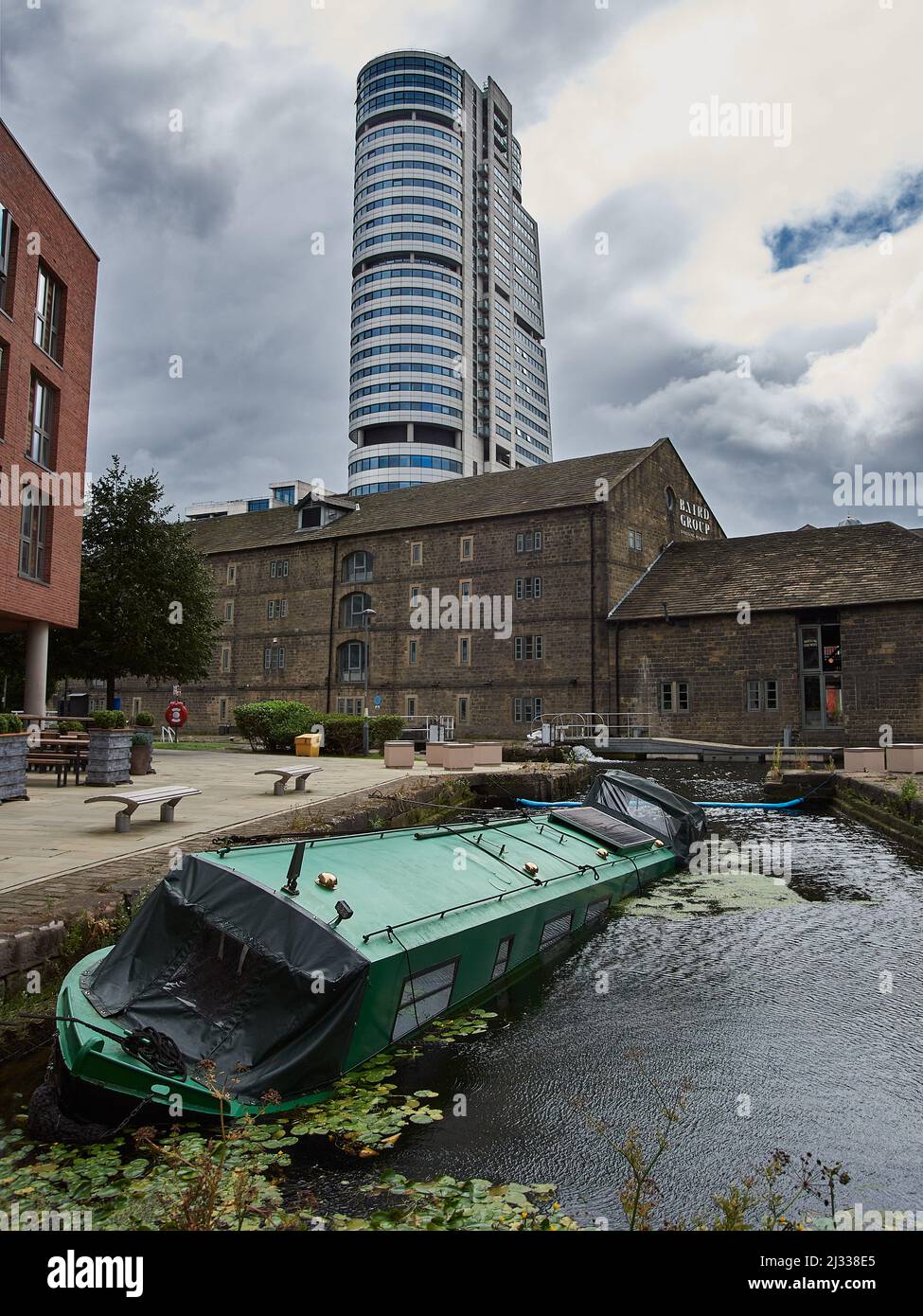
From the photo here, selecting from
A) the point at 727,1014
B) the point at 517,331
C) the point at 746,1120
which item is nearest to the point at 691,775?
the point at 727,1014

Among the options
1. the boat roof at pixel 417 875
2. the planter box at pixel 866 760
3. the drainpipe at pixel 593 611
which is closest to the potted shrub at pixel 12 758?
the boat roof at pixel 417 875

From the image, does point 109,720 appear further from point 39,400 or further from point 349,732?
point 349,732

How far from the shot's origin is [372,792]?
15.1m

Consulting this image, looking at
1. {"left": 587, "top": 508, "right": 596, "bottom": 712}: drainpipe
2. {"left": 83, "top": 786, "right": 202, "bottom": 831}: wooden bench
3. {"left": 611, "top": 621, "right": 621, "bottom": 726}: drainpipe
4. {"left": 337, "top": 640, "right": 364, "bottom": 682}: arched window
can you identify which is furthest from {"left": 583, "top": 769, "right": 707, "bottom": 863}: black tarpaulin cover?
{"left": 337, "top": 640, "right": 364, "bottom": 682}: arched window

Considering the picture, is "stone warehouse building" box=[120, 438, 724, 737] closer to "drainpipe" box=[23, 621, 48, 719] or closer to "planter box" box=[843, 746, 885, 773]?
"planter box" box=[843, 746, 885, 773]

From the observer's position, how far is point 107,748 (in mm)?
15367

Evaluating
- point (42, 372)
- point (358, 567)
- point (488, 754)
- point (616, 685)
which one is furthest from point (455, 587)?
point (42, 372)

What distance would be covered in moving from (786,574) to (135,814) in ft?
94.2

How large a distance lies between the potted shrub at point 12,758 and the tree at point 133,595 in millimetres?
14845

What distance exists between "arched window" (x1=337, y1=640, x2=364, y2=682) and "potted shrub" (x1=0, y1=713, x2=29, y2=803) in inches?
1177

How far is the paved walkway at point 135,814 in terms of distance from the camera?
28.8 ft

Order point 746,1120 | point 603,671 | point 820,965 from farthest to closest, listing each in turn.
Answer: point 603,671 < point 820,965 < point 746,1120
